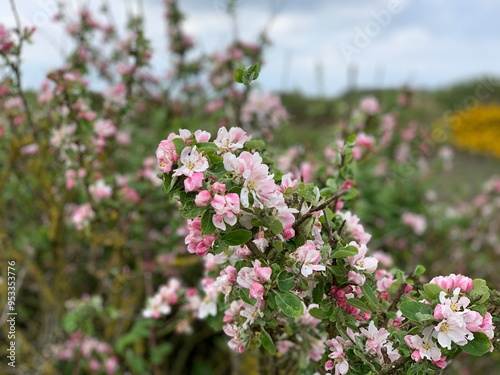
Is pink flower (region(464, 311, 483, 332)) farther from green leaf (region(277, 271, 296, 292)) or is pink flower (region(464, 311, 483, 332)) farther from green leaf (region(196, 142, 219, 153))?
green leaf (region(196, 142, 219, 153))

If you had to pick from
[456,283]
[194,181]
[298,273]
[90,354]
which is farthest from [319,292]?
[90,354]

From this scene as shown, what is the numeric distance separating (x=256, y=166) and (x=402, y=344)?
0.51 meters

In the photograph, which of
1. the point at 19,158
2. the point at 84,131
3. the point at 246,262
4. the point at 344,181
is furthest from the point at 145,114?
the point at 246,262

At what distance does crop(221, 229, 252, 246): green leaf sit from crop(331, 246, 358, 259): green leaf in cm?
20

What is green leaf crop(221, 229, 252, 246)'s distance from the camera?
1.13 metres

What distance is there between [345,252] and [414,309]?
19cm

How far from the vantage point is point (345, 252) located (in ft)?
3.77

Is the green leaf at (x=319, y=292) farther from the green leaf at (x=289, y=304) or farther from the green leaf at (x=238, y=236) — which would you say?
the green leaf at (x=238, y=236)

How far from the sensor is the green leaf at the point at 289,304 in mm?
1129

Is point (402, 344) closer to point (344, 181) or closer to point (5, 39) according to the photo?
point (344, 181)

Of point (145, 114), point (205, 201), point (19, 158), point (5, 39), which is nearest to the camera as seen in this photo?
point (205, 201)

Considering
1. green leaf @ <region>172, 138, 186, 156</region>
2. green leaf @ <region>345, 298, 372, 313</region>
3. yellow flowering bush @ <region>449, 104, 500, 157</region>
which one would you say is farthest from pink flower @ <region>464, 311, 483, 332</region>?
yellow flowering bush @ <region>449, 104, 500, 157</region>

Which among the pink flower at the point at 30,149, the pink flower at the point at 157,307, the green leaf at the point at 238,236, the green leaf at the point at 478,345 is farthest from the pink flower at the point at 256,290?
the pink flower at the point at 30,149

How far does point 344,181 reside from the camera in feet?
5.47
